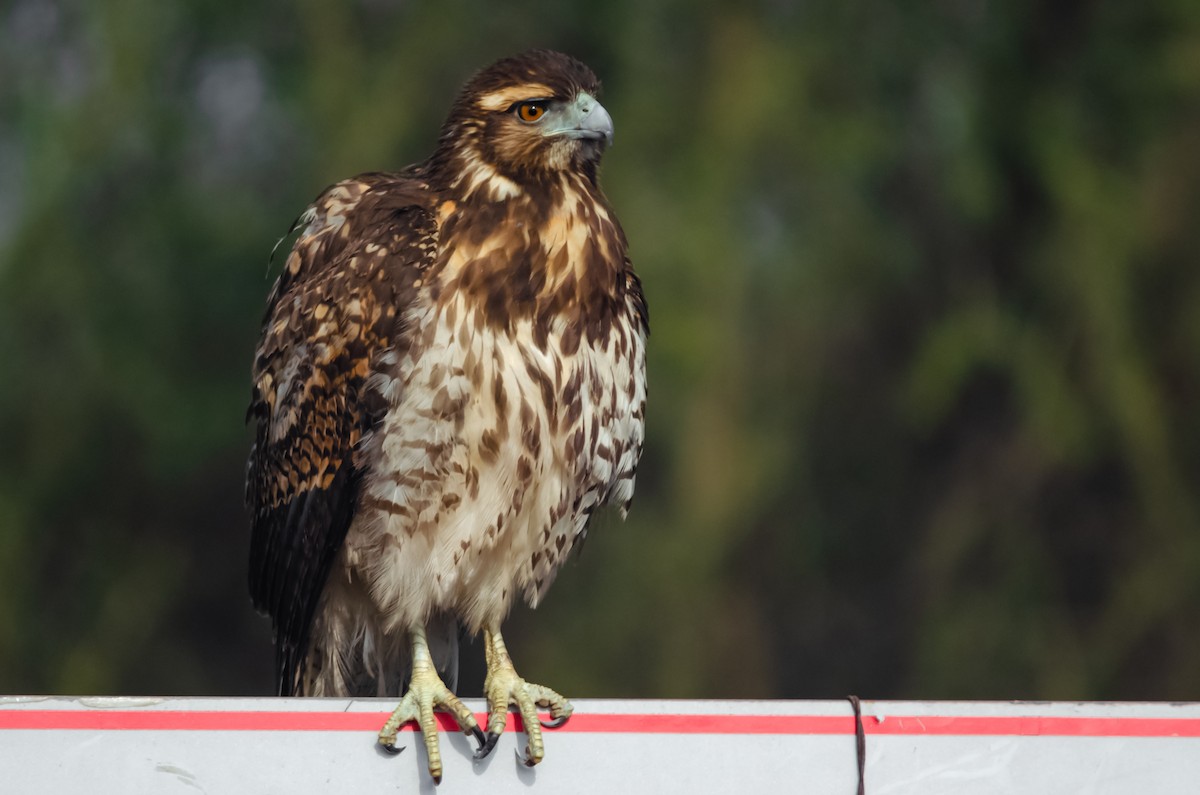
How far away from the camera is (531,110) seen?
2684mm

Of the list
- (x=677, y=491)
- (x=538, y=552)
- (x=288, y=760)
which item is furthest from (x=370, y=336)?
(x=677, y=491)

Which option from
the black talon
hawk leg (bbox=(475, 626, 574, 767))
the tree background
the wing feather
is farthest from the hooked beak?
the tree background

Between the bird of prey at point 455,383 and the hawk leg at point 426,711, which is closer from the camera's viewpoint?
the hawk leg at point 426,711

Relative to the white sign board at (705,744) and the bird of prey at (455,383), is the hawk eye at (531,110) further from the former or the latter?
the white sign board at (705,744)

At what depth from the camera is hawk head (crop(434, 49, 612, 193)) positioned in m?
2.66

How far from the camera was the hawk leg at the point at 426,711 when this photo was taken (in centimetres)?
209

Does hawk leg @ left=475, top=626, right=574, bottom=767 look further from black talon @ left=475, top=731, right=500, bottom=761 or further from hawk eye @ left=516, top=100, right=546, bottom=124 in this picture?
hawk eye @ left=516, top=100, right=546, bottom=124

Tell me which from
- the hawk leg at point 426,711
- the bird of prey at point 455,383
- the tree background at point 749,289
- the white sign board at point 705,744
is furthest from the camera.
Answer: the tree background at point 749,289

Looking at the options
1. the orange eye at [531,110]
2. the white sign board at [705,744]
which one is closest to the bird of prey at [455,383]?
the orange eye at [531,110]

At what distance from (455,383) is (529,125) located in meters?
0.50

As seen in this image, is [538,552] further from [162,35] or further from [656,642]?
[162,35]

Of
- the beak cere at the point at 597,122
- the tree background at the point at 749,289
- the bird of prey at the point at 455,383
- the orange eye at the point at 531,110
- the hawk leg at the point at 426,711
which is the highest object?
the tree background at the point at 749,289

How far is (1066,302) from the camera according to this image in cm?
556

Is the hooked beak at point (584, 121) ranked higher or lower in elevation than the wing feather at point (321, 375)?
higher
